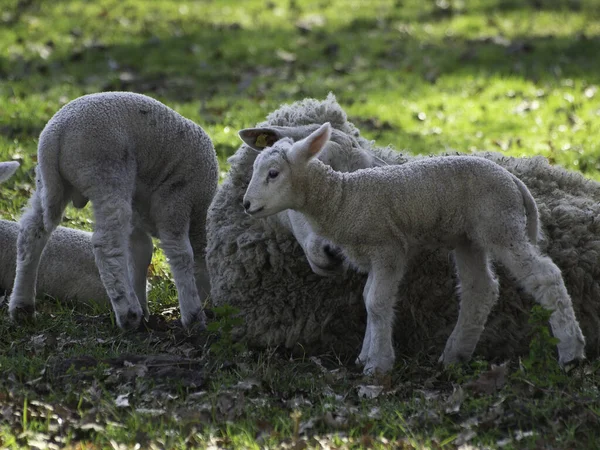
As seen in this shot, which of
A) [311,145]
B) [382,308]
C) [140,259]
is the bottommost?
[140,259]

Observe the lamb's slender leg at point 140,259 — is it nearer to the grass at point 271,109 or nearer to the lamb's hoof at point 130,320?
the grass at point 271,109

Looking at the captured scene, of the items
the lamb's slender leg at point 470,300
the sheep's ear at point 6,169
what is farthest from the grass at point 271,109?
the sheep's ear at point 6,169

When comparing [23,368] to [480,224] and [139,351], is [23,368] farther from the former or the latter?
[480,224]

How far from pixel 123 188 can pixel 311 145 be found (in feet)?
3.79

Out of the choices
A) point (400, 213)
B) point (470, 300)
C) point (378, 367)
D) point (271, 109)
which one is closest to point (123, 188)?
point (400, 213)

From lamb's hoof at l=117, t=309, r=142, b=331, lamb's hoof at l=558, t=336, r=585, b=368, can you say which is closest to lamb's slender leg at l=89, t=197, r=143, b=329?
lamb's hoof at l=117, t=309, r=142, b=331

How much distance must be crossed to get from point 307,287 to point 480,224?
117 centimetres

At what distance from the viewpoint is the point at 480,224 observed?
437 cm

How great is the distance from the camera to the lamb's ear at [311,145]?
168 inches

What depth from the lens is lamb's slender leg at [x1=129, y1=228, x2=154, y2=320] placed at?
18.5 feet

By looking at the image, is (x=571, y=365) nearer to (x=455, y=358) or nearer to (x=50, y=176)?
(x=455, y=358)

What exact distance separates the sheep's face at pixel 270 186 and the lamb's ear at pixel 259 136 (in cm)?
66

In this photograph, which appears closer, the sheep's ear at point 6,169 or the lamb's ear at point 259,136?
the lamb's ear at point 259,136

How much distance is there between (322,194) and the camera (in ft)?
14.4
